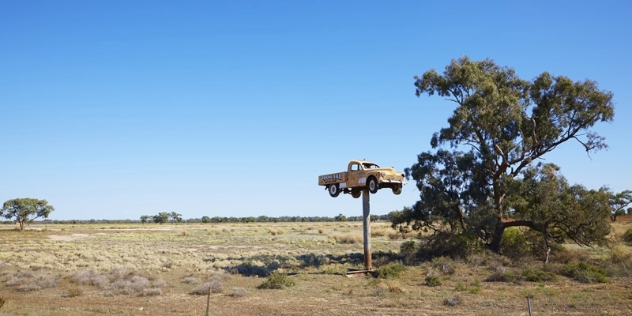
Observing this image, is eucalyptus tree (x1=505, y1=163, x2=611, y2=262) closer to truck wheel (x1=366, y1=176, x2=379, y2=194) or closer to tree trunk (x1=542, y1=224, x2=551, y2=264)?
tree trunk (x1=542, y1=224, x2=551, y2=264)

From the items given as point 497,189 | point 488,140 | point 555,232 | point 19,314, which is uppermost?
point 488,140

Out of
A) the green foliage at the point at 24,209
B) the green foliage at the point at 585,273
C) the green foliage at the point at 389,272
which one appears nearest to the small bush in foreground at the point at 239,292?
the green foliage at the point at 389,272

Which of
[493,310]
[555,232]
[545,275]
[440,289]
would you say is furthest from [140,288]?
[555,232]

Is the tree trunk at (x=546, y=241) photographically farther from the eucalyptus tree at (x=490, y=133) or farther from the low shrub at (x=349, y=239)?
the low shrub at (x=349, y=239)

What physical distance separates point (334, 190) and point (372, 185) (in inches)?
132

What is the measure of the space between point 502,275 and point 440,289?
4.10 metres

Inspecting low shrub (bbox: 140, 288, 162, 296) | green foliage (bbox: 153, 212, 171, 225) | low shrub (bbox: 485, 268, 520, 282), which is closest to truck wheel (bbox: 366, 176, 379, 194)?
low shrub (bbox: 485, 268, 520, 282)

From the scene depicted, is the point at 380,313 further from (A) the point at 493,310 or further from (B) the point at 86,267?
(B) the point at 86,267

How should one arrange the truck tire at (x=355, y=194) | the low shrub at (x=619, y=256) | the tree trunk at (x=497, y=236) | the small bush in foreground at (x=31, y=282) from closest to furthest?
the small bush in foreground at (x=31, y=282) → the low shrub at (x=619, y=256) → the truck tire at (x=355, y=194) → the tree trunk at (x=497, y=236)

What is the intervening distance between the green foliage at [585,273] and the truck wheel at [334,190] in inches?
491

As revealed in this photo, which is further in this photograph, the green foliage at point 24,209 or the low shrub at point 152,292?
the green foliage at point 24,209

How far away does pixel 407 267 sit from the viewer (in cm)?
2847

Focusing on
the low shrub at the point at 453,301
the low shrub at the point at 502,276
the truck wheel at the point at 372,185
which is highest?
the truck wheel at the point at 372,185

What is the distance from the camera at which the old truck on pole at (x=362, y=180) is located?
25375mm
